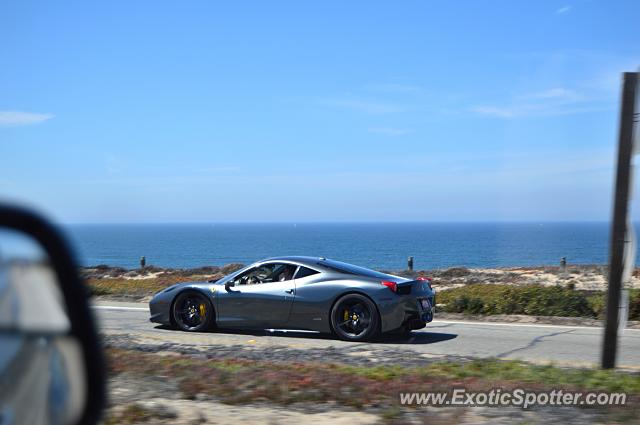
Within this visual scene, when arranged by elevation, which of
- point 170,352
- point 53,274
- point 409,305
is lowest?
point 170,352

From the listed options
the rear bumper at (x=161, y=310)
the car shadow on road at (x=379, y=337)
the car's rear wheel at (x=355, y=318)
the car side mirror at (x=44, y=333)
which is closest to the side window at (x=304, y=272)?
the car's rear wheel at (x=355, y=318)

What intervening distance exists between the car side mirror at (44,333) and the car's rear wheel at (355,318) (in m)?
8.38

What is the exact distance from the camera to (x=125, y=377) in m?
7.16

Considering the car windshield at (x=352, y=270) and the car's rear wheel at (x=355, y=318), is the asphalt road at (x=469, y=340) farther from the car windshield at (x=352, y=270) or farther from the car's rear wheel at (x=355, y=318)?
the car windshield at (x=352, y=270)

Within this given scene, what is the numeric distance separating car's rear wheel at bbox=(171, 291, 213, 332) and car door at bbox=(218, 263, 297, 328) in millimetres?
274

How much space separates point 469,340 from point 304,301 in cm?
273

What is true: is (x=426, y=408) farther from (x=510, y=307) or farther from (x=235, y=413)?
(x=510, y=307)

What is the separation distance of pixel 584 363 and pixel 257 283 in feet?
17.3

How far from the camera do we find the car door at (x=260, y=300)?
11312mm

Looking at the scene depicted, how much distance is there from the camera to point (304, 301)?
11125mm

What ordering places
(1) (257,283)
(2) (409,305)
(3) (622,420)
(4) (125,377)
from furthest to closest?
(1) (257,283), (2) (409,305), (4) (125,377), (3) (622,420)

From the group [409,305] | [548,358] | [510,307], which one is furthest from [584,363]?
[510,307]

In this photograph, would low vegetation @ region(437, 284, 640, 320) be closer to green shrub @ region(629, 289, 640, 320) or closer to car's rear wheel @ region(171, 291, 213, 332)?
green shrub @ region(629, 289, 640, 320)

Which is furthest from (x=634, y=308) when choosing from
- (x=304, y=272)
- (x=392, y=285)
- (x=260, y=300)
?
(x=260, y=300)
